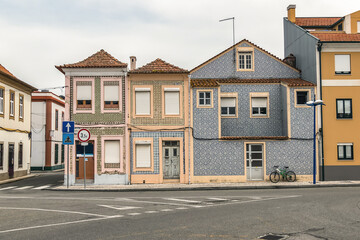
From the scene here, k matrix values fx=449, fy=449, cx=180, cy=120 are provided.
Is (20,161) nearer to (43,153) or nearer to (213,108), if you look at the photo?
(43,153)

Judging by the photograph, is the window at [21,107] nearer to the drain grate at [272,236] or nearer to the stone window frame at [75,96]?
the stone window frame at [75,96]

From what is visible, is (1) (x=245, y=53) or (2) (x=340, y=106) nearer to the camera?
(2) (x=340, y=106)

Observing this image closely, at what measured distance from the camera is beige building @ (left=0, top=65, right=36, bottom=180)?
31203mm

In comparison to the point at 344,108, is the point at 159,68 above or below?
above

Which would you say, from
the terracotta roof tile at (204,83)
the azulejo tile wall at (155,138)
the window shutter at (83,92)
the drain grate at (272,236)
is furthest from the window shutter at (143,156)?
the drain grate at (272,236)

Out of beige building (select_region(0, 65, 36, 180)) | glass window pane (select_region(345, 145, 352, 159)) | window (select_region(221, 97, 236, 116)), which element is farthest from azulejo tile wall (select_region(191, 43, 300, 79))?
beige building (select_region(0, 65, 36, 180))

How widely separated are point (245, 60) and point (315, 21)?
35.1 ft

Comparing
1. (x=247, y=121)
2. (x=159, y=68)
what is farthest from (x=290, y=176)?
(x=159, y=68)

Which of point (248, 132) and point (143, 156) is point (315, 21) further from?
point (143, 156)

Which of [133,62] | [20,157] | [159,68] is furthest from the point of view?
[20,157]

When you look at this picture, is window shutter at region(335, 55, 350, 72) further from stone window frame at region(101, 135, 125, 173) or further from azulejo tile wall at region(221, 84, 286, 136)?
stone window frame at region(101, 135, 125, 173)

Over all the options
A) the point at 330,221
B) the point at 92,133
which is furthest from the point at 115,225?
the point at 92,133

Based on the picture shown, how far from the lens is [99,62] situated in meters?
26.5

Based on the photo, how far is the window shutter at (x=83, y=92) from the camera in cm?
2650
